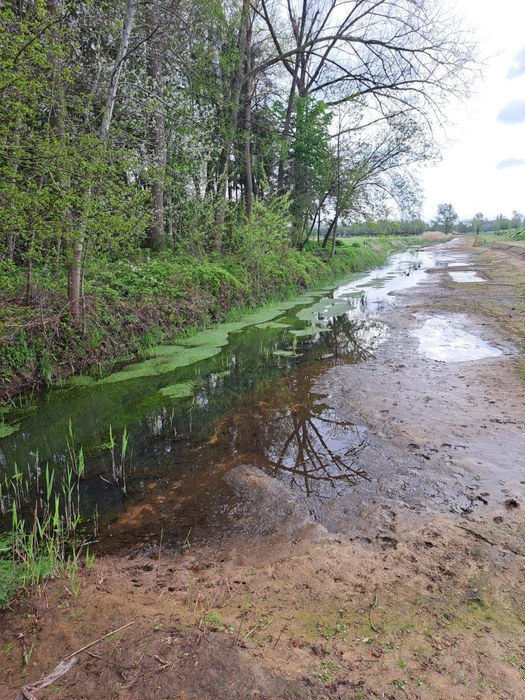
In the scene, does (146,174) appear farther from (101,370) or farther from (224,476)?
(224,476)

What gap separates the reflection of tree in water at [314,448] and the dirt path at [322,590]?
0.09m

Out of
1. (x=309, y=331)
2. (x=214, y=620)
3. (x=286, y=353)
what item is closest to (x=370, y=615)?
(x=214, y=620)

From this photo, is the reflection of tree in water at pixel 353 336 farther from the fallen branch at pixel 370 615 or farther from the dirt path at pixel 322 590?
the fallen branch at pixel 370 615

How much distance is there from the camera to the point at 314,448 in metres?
3.96

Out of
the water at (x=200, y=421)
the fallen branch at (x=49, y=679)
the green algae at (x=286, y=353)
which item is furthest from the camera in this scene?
the green algae at (x=286, y=353)

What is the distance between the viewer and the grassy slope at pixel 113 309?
541 cm

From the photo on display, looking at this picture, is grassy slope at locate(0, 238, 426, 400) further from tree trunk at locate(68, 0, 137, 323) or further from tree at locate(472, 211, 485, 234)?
tree at locate(472, 211, 485, 234)

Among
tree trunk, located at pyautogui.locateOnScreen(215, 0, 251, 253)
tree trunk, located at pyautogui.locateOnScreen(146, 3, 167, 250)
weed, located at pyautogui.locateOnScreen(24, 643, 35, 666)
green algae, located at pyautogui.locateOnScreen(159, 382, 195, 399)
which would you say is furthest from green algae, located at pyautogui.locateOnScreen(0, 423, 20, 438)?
tree trunk, located at pyautogui.locateOnScreen(215, 0, 251, 253)

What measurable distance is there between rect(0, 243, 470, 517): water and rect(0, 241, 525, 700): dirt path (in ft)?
0.47

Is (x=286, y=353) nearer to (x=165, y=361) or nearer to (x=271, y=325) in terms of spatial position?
(x=165, y=361)

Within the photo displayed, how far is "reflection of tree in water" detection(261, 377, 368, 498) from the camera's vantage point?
336 centimetres

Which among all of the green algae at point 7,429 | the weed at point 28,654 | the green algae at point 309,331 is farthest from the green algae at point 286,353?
the weed at point 28,654

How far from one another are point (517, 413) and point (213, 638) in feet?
13.2

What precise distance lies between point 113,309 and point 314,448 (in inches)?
190
